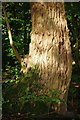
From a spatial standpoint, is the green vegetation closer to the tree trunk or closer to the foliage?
the foliage

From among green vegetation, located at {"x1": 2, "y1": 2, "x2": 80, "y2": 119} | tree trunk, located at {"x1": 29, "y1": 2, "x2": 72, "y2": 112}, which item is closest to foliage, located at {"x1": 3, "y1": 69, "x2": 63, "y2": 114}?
green vegetation, located at {"x1": 2, "y1": 2, "x2": 80, "y2": 119}

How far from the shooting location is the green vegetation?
3203 millimetres

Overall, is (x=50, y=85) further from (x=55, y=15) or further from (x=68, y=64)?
→ (x=55, y=15)

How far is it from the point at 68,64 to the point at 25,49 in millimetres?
3607

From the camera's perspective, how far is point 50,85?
11.5 ft

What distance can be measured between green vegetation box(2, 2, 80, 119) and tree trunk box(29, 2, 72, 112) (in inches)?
5.3

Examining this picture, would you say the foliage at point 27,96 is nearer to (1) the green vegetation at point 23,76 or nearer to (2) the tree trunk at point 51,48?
(1) the green vegetation at point 23,76

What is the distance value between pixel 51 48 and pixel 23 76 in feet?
1.83

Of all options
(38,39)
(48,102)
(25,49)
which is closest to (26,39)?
(25,49)

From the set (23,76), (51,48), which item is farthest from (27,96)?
(51,48)

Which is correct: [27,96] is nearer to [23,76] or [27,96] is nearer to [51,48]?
[23,76]

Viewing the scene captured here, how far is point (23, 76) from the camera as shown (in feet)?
12.0

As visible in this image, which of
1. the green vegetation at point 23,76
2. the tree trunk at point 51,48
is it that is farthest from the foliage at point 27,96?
the tree trunk at point 51,48

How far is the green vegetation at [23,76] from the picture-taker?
3203mm
